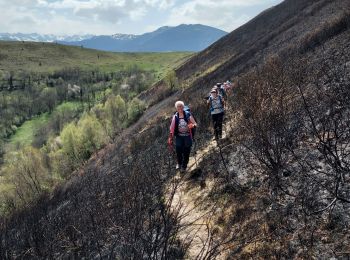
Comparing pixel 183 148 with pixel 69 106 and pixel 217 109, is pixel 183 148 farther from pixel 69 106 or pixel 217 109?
pixel 69 106

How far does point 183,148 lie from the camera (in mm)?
11094

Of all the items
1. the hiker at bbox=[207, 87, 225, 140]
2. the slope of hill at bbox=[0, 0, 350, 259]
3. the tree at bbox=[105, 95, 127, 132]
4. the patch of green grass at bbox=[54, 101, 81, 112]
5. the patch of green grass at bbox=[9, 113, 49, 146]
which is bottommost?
the patch of green grass at bbox=[9, 113, 49, 146]

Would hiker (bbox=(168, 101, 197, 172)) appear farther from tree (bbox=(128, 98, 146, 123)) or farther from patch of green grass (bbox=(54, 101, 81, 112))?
patch of green grass (bbox=(54, 101, 81, 112))

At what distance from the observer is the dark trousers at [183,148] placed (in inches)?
431

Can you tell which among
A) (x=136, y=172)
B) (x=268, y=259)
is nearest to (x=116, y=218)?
(x=136, y=172)

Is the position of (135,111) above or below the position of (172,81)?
below

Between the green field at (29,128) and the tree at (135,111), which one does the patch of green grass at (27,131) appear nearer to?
the green field at (29,128)

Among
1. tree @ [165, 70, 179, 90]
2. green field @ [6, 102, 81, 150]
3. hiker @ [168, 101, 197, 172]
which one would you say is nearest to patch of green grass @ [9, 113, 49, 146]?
green field @ [6, 102, 81, 150]

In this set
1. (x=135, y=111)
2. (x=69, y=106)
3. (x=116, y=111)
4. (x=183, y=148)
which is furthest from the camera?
(x=69, y=106)

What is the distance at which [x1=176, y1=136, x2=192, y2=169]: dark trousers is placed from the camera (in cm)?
1095

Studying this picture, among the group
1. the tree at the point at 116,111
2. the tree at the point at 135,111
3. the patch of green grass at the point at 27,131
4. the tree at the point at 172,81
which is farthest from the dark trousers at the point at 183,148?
the patch of green grass at the point at 27,131

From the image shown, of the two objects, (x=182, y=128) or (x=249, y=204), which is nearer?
(x=249, y=204)

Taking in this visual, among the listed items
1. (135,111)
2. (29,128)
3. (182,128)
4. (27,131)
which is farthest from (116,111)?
(29,128)

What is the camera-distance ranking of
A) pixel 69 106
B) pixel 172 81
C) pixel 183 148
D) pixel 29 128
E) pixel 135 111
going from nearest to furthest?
pixel 183 148
pixel 135 111
pixel 172 81
pixel 29 128
pixel 69 106
